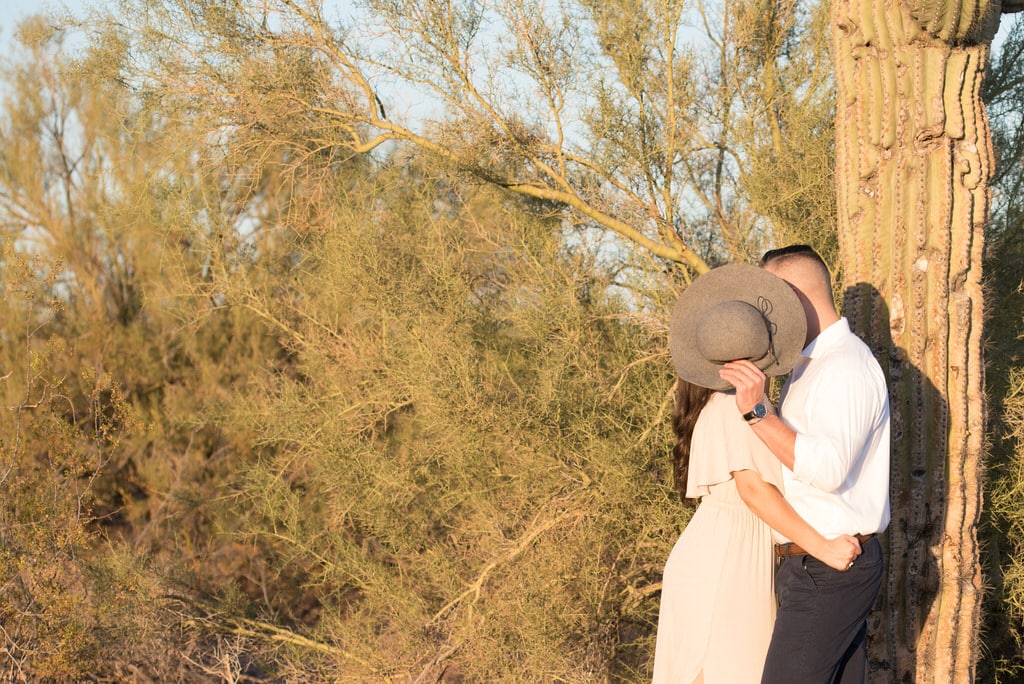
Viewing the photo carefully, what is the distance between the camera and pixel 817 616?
8.46 ft

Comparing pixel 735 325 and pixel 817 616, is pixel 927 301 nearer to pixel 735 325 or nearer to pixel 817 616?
pixel 735 325

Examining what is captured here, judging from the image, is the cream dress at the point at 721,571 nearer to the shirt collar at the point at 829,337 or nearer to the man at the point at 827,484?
the man at the point at 827,484

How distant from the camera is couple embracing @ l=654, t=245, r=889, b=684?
8.34 feet

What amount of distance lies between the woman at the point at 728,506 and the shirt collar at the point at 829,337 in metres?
0.09

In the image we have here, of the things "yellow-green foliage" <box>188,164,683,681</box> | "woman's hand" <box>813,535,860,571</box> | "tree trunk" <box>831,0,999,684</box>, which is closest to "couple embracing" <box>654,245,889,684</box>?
"woman's hand" <box>813,535,860,571</box>

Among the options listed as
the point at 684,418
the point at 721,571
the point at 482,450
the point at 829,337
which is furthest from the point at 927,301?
the point at 482,450

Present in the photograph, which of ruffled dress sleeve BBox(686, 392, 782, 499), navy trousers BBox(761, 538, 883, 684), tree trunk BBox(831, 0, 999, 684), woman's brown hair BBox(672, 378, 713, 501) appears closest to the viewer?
navy trousers BBox(761, 538, 883, 684)

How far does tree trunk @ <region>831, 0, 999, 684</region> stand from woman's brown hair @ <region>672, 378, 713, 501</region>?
80cm

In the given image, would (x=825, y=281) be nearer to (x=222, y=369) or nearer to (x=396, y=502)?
(x=396, y=502)

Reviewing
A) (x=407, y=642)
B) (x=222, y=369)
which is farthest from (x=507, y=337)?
(x=222, y=369)

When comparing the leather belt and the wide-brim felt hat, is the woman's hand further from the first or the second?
the wide-brim felt hat

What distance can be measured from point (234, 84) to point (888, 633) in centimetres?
412

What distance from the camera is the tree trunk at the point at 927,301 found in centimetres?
338

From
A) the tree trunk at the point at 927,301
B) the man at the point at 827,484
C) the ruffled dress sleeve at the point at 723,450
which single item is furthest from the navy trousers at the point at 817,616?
the tree trunk at the point at 927,301
